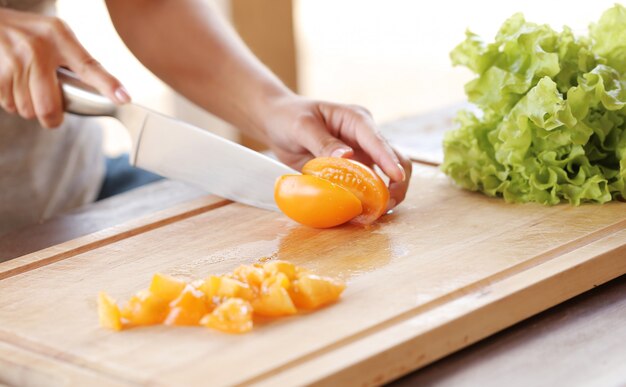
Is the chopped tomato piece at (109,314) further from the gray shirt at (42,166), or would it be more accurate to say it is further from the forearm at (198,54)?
the gray shirt at (42,166)

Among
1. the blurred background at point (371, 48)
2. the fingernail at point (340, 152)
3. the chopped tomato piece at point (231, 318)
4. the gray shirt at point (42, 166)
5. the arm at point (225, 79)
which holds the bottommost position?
the blurred background at point (371, 48)

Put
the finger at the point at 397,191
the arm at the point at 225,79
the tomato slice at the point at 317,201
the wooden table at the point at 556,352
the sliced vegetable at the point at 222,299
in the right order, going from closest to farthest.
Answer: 1. the wooden table at the point at 556,352
2. the sliced vegetable at the point at 222,299
3. the tomato slice at the point at 317,201
4. the finger at the point at 397,191
5. the arm at the point at 225,79

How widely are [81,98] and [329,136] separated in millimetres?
566

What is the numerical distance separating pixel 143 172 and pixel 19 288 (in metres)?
1.00

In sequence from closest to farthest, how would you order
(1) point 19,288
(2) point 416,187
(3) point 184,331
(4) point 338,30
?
(3) point 184,331, (1) point 19,288, (2) point 416,187, (4) point 338,30

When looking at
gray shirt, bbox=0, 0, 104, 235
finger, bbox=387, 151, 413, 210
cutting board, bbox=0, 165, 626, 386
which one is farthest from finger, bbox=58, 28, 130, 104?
finger, bbox=387, 151, 413, 210

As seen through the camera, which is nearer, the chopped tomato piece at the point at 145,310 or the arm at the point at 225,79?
the chopped tomato piece at the point at 145,310

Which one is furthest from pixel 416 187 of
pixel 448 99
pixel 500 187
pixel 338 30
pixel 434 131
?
pixel 338 30

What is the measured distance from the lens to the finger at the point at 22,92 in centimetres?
211

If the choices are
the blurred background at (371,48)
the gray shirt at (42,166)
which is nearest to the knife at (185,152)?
the gray shirt at (42,166)

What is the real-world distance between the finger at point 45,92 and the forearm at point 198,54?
1.65 ft

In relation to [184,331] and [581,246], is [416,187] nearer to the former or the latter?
[581,246]

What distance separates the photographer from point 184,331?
1626 mm

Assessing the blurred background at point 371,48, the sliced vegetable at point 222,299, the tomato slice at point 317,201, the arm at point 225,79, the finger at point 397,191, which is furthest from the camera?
the blurred background at point 371,48
